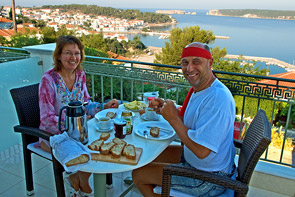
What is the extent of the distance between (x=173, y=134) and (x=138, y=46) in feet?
155

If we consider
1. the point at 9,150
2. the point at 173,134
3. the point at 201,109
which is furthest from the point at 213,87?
the point at 9,150

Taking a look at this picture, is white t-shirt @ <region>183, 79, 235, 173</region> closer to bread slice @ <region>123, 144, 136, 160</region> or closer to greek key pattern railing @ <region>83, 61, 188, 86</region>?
bread slice @ <region>123, 144, 136, 160</region>

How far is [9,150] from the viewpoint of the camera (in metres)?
2.98

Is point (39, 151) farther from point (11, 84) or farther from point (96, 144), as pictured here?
point (11, 84)

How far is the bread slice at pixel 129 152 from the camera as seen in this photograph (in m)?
1.28

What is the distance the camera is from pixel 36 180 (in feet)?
7.92

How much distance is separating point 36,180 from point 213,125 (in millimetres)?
1934

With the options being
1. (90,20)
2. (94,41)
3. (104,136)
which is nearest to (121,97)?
(104,136)

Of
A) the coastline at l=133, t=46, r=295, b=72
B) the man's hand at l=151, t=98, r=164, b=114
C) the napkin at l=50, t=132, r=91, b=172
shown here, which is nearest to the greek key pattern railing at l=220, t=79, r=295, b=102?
the man's hand at l=151, t=98, r=164, b=114

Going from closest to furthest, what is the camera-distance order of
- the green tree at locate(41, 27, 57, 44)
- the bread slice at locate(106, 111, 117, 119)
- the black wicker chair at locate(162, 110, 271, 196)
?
1. the black wicker chair at locate(162, 110, 271, 196)
2. the bread slice at locate(106, 111, 117, 119)
3. the green tree at locate(41, 27, 57, 44)

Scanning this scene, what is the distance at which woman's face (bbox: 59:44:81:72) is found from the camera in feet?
6.65

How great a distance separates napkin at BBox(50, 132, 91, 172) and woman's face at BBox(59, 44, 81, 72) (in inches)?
32.5

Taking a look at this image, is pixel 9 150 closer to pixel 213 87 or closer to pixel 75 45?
pixel 75 45

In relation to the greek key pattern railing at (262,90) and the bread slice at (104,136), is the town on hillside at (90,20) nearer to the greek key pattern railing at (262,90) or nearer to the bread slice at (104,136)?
the greek key pattern railing at (262,90)
